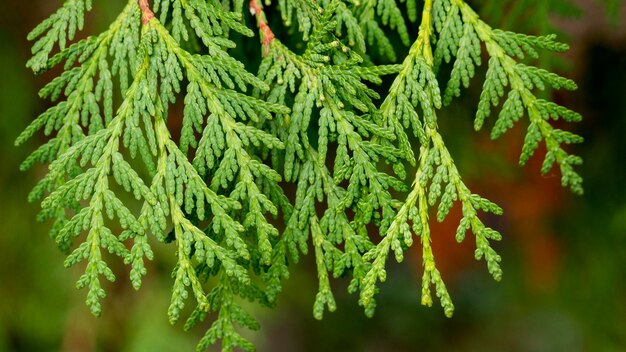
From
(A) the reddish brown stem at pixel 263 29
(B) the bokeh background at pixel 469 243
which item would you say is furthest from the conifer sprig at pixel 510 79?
(B) the bokeh background at pixel 469 243

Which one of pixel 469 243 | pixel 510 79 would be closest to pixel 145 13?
pixel 510 79

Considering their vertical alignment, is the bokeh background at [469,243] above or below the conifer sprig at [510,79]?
below

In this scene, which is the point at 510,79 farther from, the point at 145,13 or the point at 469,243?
the point at 469,243

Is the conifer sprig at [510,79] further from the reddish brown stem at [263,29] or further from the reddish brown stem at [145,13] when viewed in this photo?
the reddish brown stem at [145,13]

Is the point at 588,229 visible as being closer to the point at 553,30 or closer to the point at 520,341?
the point at 553,30

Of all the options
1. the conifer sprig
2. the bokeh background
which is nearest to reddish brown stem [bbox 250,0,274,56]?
the conifer sprig

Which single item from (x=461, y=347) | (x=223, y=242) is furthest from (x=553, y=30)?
(x=461, y=347)

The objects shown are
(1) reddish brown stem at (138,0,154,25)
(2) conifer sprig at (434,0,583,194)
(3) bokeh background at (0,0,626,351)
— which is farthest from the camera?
(3) bokeh background at (0,0,626,351)

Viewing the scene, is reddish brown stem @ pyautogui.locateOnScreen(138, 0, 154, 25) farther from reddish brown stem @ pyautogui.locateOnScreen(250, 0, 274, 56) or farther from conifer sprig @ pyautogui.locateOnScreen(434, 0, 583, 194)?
conifer sprig @ pyautogui.locateOnScreen(434, 0, 583, 194)
